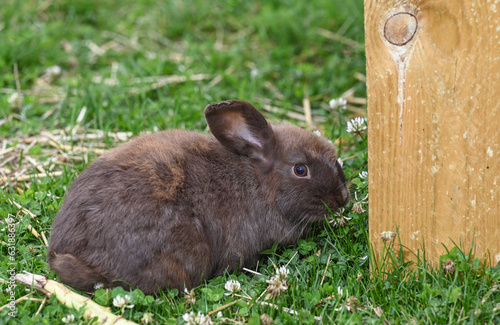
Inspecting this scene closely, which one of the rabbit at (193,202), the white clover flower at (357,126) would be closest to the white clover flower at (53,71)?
the rabbit at (193,202)

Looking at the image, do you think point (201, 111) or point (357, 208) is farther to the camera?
point (201, 111)

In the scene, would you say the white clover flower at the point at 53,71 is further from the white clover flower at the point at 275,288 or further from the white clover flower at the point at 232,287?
the white clover flower at the point at 275,288

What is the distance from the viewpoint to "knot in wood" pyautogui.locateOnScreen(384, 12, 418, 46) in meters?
3.01

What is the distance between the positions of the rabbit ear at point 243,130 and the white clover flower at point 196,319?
4.18 ft

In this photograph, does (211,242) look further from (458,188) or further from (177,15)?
(177,15)

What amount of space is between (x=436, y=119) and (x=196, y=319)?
158 centimetres

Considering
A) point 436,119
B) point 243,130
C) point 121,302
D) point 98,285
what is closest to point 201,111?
point 243,130

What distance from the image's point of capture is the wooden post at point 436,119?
9.68 ft

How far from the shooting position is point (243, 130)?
4062 mm

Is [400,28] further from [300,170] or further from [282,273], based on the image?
[282,273]

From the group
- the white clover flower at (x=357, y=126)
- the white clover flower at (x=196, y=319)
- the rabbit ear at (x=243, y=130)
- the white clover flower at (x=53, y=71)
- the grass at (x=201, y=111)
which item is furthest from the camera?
the white clover flower at (x=53, y=71)

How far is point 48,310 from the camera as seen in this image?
3314 mm

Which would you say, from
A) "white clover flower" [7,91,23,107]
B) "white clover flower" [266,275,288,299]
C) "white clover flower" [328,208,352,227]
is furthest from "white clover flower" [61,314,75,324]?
"white clover flower" [7,91,23,107]

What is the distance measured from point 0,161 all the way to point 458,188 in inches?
142
